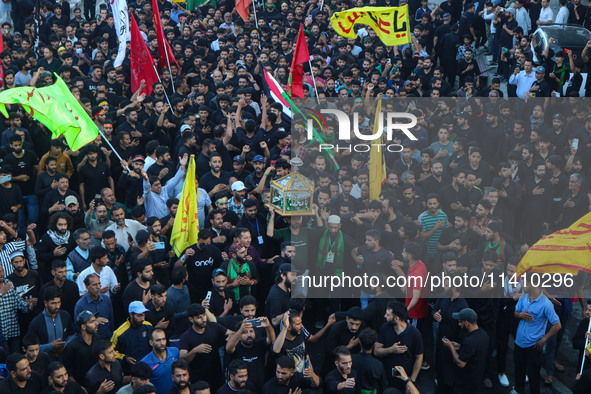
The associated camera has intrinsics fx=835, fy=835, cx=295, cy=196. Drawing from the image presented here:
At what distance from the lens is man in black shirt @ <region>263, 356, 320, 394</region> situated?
26.3 ft

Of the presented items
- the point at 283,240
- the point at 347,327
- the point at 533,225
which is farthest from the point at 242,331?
the point at 533,225

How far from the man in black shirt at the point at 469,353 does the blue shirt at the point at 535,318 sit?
791mm

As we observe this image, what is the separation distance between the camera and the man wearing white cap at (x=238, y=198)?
1170cm

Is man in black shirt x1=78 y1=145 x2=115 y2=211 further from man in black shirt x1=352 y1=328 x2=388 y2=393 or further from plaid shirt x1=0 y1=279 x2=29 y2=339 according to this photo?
man in black shirt x1=352 y1=328 x2=388 y2=393

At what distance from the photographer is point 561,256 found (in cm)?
888

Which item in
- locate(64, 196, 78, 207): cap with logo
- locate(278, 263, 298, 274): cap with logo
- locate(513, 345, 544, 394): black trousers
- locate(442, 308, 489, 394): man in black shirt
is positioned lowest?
locate(513, 345, 544, 394): black trousers

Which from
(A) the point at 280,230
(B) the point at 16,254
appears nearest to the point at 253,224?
(A) the point at 280,230

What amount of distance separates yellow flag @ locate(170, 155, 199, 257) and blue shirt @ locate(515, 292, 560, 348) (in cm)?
417

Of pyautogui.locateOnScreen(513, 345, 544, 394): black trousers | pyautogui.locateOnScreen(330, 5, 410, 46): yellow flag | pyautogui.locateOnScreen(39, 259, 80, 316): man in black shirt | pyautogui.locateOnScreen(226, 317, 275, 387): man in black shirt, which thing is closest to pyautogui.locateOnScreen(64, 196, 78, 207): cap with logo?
pyautogui.locateOnScreen(39, 259, 80, 316): man in black shirt

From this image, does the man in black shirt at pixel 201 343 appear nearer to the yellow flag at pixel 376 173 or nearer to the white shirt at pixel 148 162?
the yellow flag at pixel 376 173

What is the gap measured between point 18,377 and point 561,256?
5628 millimetres

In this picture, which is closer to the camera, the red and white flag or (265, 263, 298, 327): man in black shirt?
(265, 263, 298, 327): man in black shirt

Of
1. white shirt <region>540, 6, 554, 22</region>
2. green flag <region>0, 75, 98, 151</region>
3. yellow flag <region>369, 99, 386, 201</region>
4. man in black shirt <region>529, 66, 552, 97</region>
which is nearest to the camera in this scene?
green flag <region>0, 75, 98, 151</region>

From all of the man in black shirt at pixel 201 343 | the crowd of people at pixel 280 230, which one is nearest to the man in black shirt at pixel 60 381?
the crowd of people at pixel 280 230
